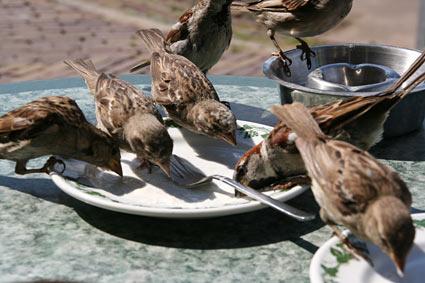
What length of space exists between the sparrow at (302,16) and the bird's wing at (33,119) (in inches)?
54.8

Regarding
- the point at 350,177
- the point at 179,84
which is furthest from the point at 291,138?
the point at 179,84

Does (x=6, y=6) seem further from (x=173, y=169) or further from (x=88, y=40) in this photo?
(x=173, y=169)

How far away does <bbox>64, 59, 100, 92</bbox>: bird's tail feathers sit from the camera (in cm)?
372

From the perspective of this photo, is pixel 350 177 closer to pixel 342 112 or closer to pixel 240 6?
pixel 342 112

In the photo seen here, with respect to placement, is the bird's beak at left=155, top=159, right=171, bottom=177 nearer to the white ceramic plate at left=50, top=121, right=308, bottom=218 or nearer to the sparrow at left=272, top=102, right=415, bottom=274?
the white ceramic plate at left=50, top=121, right=308, bottom=218

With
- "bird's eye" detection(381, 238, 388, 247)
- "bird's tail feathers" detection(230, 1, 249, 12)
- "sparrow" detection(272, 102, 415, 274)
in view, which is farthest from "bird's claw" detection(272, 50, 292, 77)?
"bird's eye" detection(381, 238, 388, 247)

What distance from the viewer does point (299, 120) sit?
244 centimetres

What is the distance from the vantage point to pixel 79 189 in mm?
2482

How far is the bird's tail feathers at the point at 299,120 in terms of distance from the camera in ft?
7.80

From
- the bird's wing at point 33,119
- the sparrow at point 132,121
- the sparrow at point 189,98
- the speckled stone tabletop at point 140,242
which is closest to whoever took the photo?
the speckled stone tabletop at point 140,242

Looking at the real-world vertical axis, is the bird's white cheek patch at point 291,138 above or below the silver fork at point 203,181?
above

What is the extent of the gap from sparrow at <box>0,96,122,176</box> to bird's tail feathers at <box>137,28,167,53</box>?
1.27 meters

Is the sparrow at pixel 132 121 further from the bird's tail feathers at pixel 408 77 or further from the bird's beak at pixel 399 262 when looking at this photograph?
the bird's beak at pixel 399 262

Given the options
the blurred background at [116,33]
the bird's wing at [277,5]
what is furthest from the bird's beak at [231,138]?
the blurred background at [116,33]
